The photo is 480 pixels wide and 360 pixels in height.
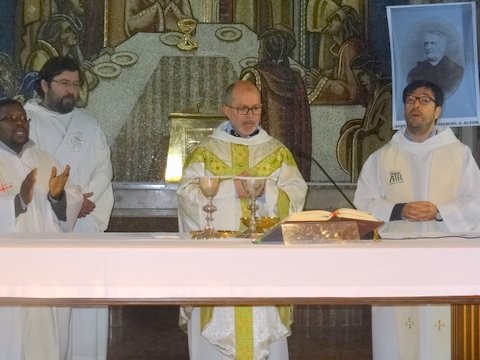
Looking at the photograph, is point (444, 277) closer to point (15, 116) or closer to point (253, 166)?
point (253, 166)

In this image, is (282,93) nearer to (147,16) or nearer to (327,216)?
(147,16)

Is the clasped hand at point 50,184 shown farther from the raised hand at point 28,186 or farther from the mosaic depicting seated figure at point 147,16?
the mosaic depicting seated figure at point 147,16

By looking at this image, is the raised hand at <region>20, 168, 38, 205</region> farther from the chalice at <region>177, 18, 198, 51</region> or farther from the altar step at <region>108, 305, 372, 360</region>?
the chalice at <region>177, 18, 198, 51</region>

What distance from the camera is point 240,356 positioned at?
5371 mm

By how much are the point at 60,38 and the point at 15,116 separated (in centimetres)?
445

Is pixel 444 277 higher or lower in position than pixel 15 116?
lower

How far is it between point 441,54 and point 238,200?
344 centimetres

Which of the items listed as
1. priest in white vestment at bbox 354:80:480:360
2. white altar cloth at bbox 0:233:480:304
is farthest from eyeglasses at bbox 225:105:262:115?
white altar cloth at bbox 0:233:480:304

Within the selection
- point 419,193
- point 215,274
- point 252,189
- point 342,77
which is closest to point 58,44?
point 342,77

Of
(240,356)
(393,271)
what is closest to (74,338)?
(240,356)

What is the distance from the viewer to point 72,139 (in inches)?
289

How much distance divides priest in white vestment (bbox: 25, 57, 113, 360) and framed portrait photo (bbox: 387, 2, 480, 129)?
2.13m

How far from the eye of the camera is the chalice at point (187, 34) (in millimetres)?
10203

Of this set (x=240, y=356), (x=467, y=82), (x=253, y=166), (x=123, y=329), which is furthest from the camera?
(x=123, y=329)
